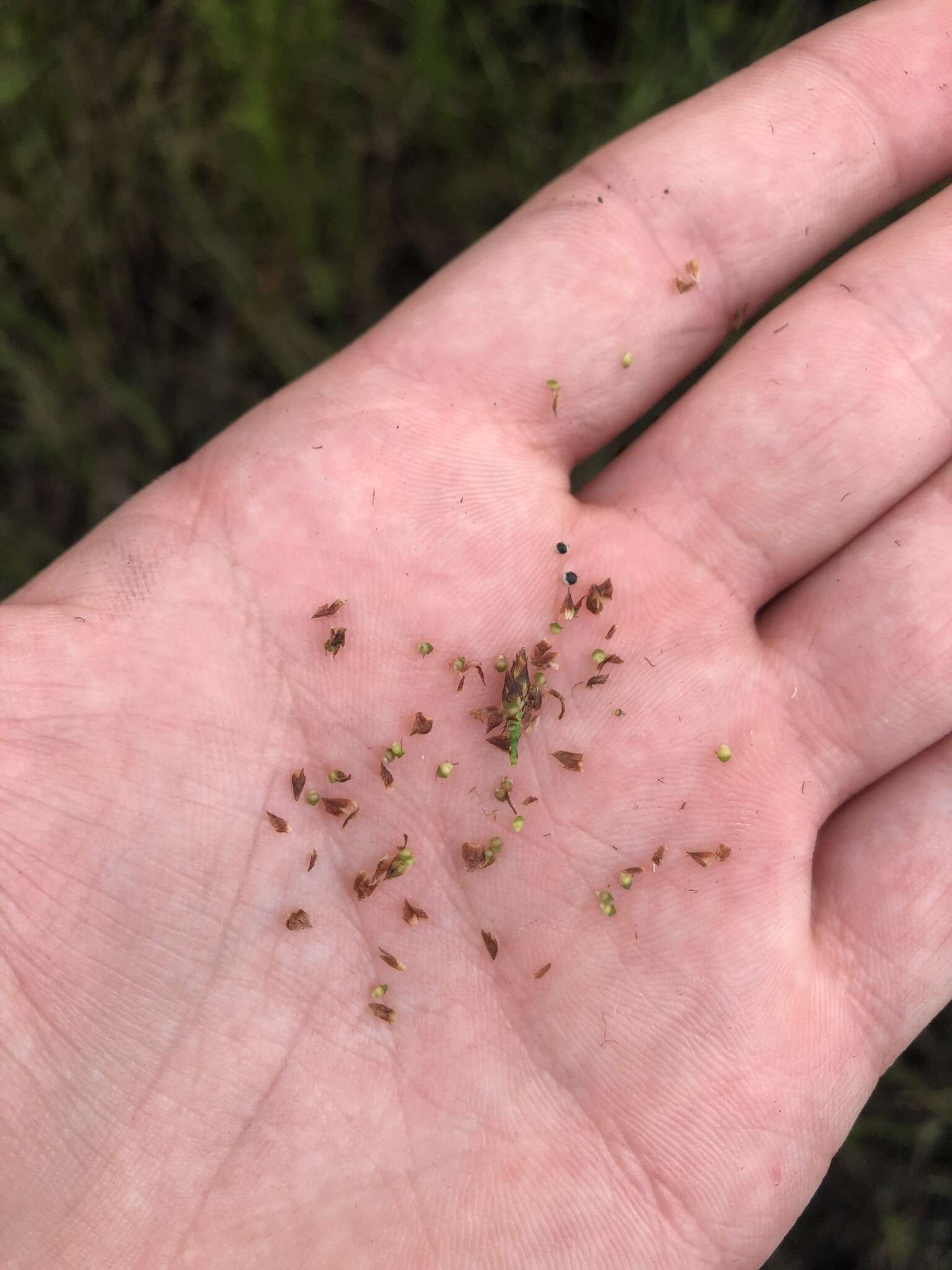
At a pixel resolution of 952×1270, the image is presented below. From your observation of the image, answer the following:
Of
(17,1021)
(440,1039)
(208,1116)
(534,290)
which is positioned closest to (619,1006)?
(440,1039)

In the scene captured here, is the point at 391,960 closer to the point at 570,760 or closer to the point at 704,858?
the point at 570,760

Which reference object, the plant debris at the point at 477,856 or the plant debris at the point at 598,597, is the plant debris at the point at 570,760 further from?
the plant debris at the point at 598,597

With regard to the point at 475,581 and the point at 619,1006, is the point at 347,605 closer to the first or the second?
the point at 475,581

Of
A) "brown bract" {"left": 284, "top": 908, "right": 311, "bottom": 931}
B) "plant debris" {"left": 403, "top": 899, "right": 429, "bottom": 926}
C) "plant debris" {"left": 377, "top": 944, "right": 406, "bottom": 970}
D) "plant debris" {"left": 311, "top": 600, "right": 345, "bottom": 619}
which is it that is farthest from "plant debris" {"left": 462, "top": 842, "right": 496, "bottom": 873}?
"plant debris" {"left": 311, "top": 600, "right": 345, "bottom": 619}

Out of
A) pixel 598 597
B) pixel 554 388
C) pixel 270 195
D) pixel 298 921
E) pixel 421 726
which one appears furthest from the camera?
pixel 270 195

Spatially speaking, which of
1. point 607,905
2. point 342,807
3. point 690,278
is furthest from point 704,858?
point 690,278

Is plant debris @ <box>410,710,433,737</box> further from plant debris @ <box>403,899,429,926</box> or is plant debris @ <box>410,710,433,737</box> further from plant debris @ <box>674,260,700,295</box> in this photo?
plant debris @ <box>674,260,700,295</box>
